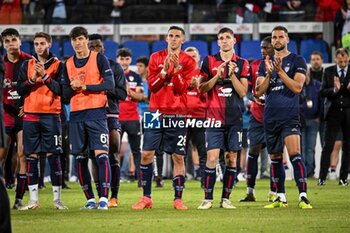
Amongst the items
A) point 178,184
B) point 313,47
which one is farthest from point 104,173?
point 313,47

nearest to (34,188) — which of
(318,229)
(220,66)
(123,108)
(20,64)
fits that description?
(20,64)

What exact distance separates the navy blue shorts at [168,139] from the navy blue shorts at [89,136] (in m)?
0.69

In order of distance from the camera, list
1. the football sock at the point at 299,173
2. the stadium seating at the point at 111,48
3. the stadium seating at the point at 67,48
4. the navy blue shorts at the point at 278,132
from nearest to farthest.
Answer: the football sock at the point at 299,173 < the navy blue shorts at the point at 278,132 < the stadium seating at the point at 111,48 < the stadium seating at the point at 67,48

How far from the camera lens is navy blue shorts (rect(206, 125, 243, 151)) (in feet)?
37.8

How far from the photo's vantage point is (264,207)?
11.6 m

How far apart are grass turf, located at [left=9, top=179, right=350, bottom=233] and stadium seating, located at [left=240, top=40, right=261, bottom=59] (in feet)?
22.9

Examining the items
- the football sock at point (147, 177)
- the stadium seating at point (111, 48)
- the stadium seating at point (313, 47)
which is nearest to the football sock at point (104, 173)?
the football sock at point (147, 177)

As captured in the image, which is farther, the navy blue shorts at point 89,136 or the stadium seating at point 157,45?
the stadium seating at point 157,45

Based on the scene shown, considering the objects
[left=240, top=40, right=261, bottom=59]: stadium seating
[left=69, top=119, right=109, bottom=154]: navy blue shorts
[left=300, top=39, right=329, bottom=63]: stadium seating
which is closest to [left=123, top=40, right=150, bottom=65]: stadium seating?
[left=240, top=40, right=261, bottom=59]: stadium seating

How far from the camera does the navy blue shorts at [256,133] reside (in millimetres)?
13516

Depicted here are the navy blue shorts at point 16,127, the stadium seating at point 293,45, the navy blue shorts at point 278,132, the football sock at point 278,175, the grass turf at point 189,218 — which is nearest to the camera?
the grass turf at point 189,218

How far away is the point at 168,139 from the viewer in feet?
38.3

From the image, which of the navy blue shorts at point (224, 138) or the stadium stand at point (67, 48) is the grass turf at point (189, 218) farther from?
the stadium stand at point (67, 48)

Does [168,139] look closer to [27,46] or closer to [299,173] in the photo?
[299,173]
